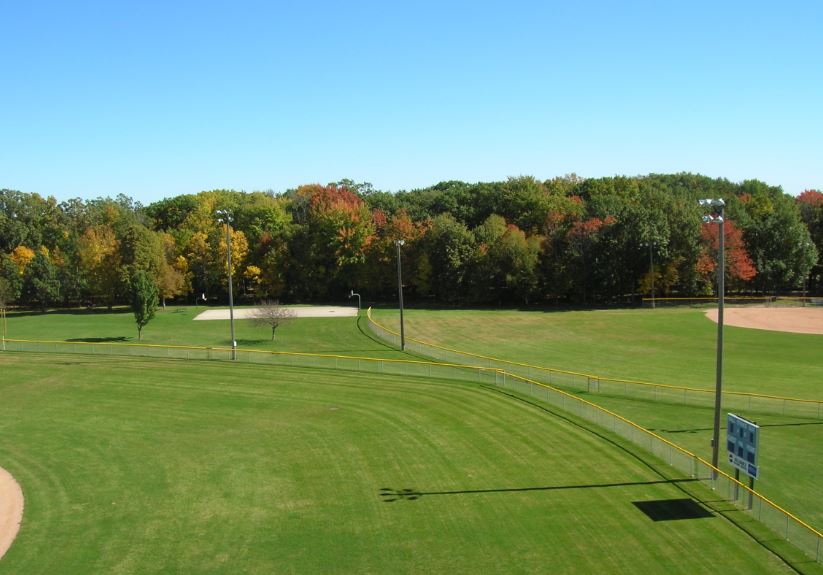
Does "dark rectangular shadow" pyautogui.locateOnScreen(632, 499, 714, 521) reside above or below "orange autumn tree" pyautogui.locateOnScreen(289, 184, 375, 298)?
below

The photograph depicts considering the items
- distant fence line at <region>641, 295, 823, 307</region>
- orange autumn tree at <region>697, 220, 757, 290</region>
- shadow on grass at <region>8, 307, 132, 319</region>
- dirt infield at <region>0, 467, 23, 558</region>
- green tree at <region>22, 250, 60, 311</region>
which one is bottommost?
dirt infield at <region>0, 467, 23, 558</region>

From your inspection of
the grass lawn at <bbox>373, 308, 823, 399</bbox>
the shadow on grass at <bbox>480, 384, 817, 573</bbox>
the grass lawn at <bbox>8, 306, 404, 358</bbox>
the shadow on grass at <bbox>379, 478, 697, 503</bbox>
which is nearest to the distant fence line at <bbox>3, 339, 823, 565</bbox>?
the shadow on grass at <bbox>480, 384, 817, 573</bbox>

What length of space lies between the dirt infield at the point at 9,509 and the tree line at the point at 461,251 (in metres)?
66.1

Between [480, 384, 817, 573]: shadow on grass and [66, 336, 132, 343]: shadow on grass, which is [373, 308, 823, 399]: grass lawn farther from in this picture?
[66, 336, 132, 343]: shadow on grass

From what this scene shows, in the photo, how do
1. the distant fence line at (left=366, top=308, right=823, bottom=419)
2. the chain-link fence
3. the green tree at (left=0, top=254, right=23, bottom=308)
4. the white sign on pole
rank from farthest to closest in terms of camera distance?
1. the green tree at (left=0, top=254, right=23, bottom=308)
2. the distant fence line at (left=366, top=308, right=823, bottom=419)
3. the white sign on pole
4. the chain-link fence

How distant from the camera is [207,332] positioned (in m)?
68.7

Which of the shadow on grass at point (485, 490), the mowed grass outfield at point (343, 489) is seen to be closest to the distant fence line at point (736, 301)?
the mowed grass outfield at point (343, 489)

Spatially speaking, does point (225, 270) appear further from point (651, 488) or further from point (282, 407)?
point (651, 488)

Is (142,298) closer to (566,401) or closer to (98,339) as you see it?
(98,339)

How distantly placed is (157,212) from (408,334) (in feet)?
293

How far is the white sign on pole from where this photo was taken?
19984 millimetres

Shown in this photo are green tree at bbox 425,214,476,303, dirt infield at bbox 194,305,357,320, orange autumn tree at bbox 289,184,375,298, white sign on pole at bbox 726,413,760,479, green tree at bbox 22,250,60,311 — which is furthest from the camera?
orange autumn tree at bbox 289,184,375,298

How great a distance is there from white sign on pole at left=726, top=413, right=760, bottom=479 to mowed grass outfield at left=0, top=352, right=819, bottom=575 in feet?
5.02

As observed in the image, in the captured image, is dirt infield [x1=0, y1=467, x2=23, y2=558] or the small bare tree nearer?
dirt infield [x1=0, y1=467, x2=23, y2=558]
